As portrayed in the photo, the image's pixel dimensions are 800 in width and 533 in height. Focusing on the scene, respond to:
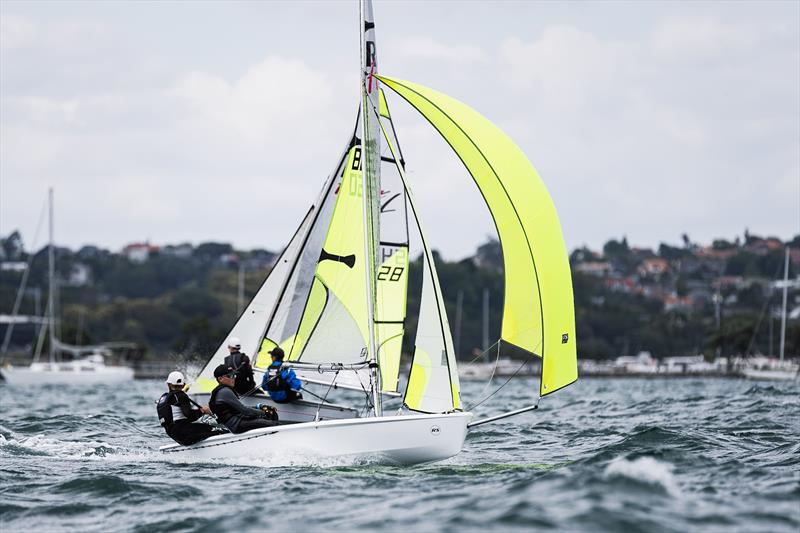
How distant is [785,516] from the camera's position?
10.3m

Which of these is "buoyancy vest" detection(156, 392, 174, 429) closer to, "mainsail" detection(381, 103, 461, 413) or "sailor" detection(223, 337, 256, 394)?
"sailor" detection(223, 337, 256, 394)

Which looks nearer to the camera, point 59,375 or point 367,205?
point 367,205

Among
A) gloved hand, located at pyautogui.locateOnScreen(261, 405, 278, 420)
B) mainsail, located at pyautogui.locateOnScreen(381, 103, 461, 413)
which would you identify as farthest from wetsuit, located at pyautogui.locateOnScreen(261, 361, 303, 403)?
mainsail, located at pyautogui.locateOnScreen(381, 103, 461, 413)

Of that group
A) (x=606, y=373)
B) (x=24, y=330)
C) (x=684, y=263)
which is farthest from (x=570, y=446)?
(x=684, y=263)

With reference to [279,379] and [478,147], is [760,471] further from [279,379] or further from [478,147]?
[279,379]

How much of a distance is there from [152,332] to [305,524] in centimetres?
10127

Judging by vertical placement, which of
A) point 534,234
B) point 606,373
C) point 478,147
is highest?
point 478,147

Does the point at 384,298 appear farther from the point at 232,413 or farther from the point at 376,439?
the point at 376,439

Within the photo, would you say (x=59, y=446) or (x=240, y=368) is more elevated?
Result: (x=240, y=368)

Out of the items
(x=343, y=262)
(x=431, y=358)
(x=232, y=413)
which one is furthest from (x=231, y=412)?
(x=343, y=262)

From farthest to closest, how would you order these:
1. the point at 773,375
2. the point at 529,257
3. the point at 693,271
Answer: the point at 693,271 → the point at 773,375 → the point at 529,257

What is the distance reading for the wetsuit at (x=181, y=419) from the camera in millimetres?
15516

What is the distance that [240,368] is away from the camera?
17062mm

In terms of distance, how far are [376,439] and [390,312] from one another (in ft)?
10.1
